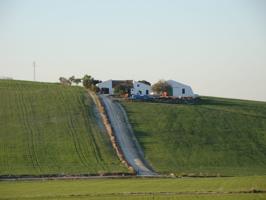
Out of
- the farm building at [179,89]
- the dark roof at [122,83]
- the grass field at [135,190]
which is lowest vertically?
the grass field at [135,190]

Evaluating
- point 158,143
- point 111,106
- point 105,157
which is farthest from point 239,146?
point 111,106

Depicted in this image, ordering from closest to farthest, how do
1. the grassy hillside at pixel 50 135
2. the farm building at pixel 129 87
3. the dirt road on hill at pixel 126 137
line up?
the grassy hillside at pixel 50 135, the dirt road on hill at pixel 126 137, the farm building at pixel 129 87

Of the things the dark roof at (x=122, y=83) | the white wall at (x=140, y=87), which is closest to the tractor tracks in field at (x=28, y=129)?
the dark roof at (x=122, y=83)

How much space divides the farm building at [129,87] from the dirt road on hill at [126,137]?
1349 cm

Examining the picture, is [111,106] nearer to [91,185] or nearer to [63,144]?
[63,144]

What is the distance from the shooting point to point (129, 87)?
104 meters

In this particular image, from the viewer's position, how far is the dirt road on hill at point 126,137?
2302 inches

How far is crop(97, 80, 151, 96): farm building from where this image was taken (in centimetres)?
10256

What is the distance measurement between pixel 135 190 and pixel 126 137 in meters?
30.8

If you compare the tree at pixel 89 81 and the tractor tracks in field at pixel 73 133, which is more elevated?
the tree at pixel 89 81

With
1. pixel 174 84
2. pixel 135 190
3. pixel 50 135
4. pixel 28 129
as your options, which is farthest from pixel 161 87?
pixel 135 190

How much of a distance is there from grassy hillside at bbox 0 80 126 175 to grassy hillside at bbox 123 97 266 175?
461 centimetres

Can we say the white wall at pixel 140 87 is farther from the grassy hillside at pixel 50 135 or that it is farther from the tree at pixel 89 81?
the grassy hillside at pixel 50 135

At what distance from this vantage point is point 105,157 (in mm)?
61938
